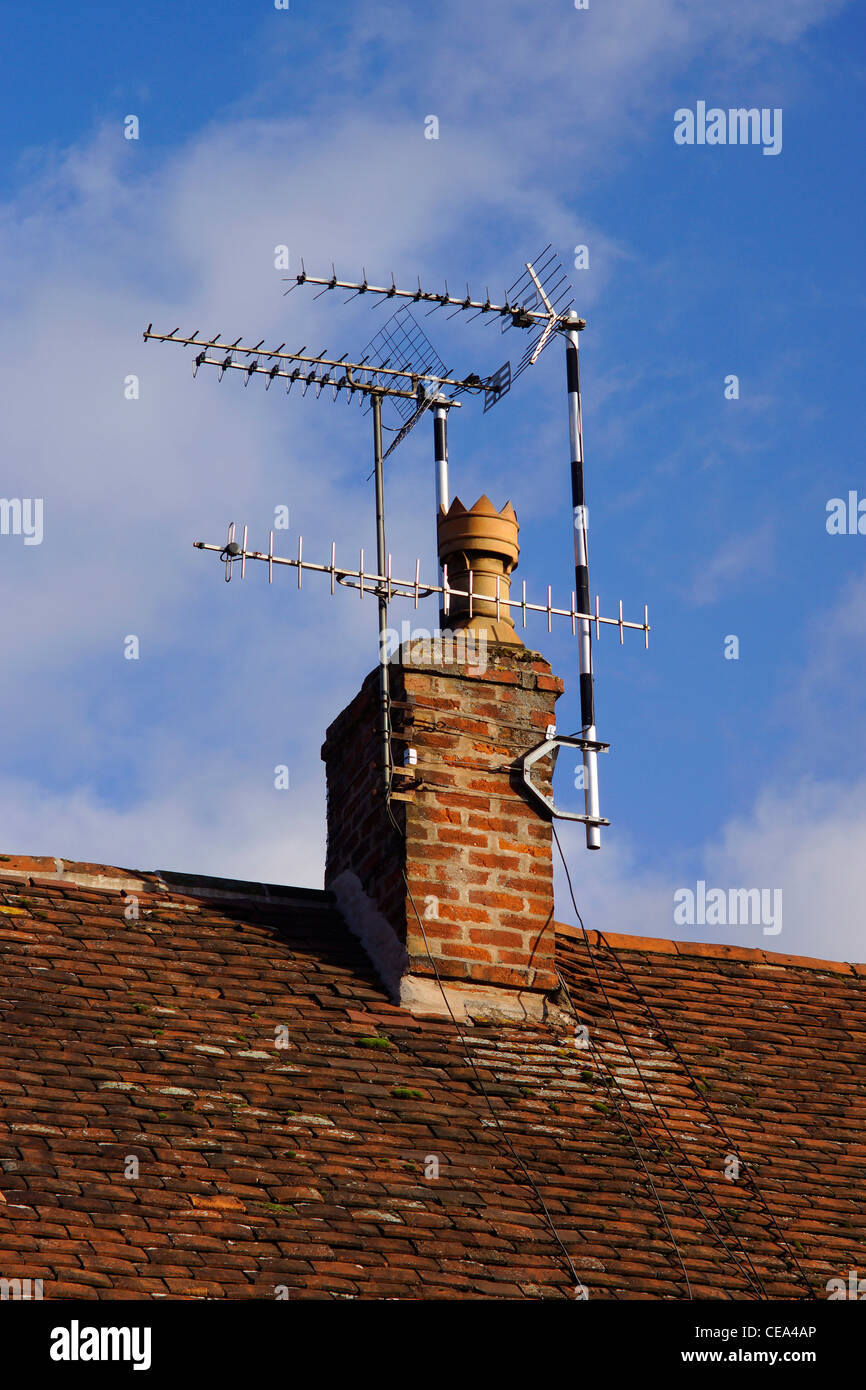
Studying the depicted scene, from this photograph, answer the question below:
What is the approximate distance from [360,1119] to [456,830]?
2.26 m

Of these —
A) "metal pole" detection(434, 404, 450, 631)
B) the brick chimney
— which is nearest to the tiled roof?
the brick chimney

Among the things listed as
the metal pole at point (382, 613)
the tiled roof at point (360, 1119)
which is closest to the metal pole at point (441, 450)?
the metal pole at point (382, 613)

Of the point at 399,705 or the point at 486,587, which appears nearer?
the point at 399,705

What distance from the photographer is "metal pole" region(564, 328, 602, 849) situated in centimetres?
1296

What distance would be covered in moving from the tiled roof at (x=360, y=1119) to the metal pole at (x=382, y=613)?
1.20m

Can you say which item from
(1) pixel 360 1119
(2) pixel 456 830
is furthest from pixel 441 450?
(1) pixel 360 1119

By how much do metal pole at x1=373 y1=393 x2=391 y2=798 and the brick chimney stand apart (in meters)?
0.08

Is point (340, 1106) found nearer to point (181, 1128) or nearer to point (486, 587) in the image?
point (181, 1128)

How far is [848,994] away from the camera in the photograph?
14055mm

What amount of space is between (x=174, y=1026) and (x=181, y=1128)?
39.8 inches

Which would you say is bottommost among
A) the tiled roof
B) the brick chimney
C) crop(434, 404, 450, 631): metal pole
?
the tiled roof

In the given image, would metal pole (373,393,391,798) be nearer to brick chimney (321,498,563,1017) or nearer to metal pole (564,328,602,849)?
brick chimney (321,498,563,1017)

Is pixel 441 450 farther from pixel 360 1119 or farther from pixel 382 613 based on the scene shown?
pixel 360 1119
